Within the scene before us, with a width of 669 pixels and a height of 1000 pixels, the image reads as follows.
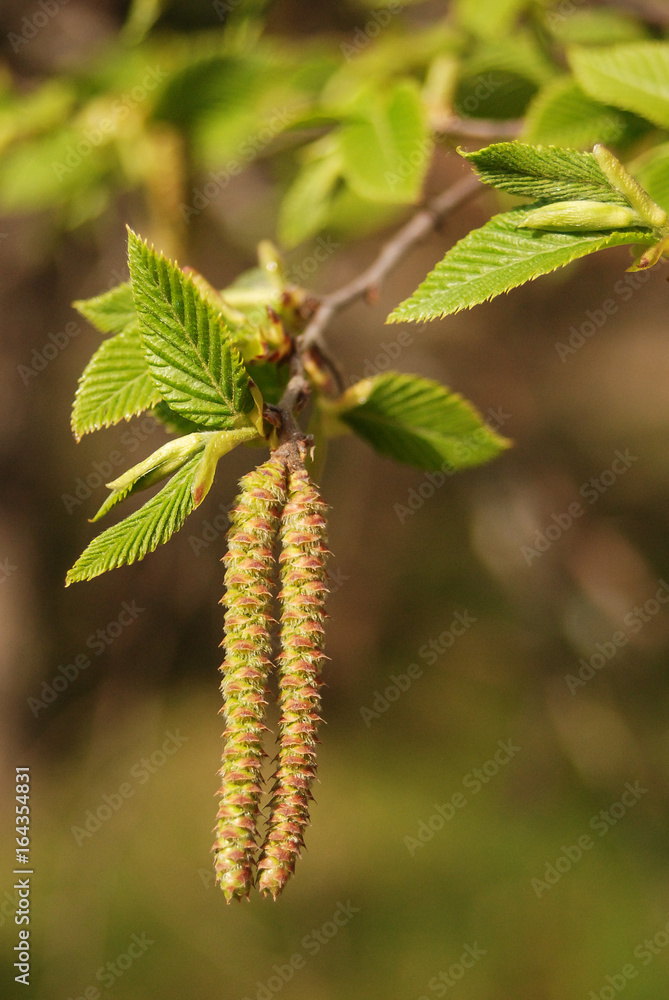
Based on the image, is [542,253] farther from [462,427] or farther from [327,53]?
[327,53]

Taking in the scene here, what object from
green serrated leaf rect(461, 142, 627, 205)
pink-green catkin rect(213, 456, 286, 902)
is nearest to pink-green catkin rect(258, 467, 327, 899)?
pink-green catkin rect(213, 456, 286, 902)

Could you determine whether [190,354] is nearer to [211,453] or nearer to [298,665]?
[211,453]

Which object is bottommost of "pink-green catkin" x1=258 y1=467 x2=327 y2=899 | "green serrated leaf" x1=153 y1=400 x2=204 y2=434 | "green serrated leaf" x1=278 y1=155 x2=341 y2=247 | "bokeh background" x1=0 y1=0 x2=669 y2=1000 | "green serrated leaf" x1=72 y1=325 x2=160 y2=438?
"bokeh background" x1=0 y1=0 x2=669 y2=1000

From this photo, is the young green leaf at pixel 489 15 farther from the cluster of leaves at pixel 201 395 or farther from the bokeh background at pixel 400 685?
the bokeh background at pixel 400 685

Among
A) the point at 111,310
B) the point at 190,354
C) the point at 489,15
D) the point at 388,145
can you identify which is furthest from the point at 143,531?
the point at 489,15

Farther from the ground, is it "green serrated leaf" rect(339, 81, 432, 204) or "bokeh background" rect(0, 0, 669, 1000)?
"green serrated leaf" rect(339, 81, 432, 204)

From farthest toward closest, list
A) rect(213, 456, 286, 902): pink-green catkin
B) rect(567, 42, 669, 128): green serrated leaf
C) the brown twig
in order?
1. rect(567, 42, 669, 128): green serrated leaf
2. the brown twig
3. rect(213, 456, 286, 902): pink-green catkin

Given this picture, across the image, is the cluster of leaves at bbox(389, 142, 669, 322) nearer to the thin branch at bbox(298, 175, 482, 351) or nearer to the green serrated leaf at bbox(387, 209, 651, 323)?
the green serrated leaf at bbox(387, 209, 651, 323)

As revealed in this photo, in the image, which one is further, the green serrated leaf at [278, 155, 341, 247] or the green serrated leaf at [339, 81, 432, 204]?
the green serrated leaf at [278, 155, 341, 247]
